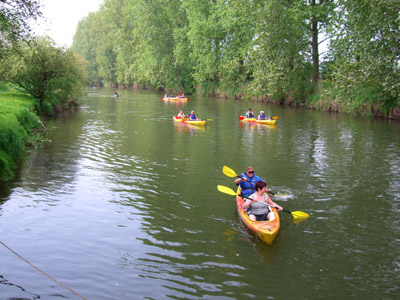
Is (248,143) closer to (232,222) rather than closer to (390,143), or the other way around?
(390,143)

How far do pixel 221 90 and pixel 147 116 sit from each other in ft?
72.8

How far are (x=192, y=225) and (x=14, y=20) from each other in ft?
30.0

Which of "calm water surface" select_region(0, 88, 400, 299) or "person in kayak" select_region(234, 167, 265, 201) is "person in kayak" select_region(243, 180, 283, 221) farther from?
"person in kayak" select_region(234, 167, 265, 201)

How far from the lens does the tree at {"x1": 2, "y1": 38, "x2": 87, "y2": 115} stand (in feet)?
77.2

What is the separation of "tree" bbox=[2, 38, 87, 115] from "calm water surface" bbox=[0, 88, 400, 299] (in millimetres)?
9232

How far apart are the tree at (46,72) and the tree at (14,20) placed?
1106 cm

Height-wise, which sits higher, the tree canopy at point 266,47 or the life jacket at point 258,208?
the tree canopy at point 266,47

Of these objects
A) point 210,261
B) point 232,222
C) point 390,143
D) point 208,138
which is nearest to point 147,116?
point 208,138

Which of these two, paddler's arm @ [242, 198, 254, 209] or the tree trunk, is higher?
the tree trunk

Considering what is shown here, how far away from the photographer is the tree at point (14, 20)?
38.8ft

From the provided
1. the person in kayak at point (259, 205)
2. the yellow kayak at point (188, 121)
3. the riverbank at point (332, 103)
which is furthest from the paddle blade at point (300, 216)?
the riverbank at point (332, 103)

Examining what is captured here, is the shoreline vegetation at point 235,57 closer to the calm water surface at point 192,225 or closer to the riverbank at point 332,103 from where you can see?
the riverbank at point 332,103

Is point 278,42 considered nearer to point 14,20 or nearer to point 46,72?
point 46,72

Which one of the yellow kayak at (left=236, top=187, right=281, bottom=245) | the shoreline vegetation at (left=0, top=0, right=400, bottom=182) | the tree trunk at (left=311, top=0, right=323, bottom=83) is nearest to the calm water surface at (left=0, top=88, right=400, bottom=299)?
the yellow kayak at (left=236, top=187, right=281, bottom=245)
